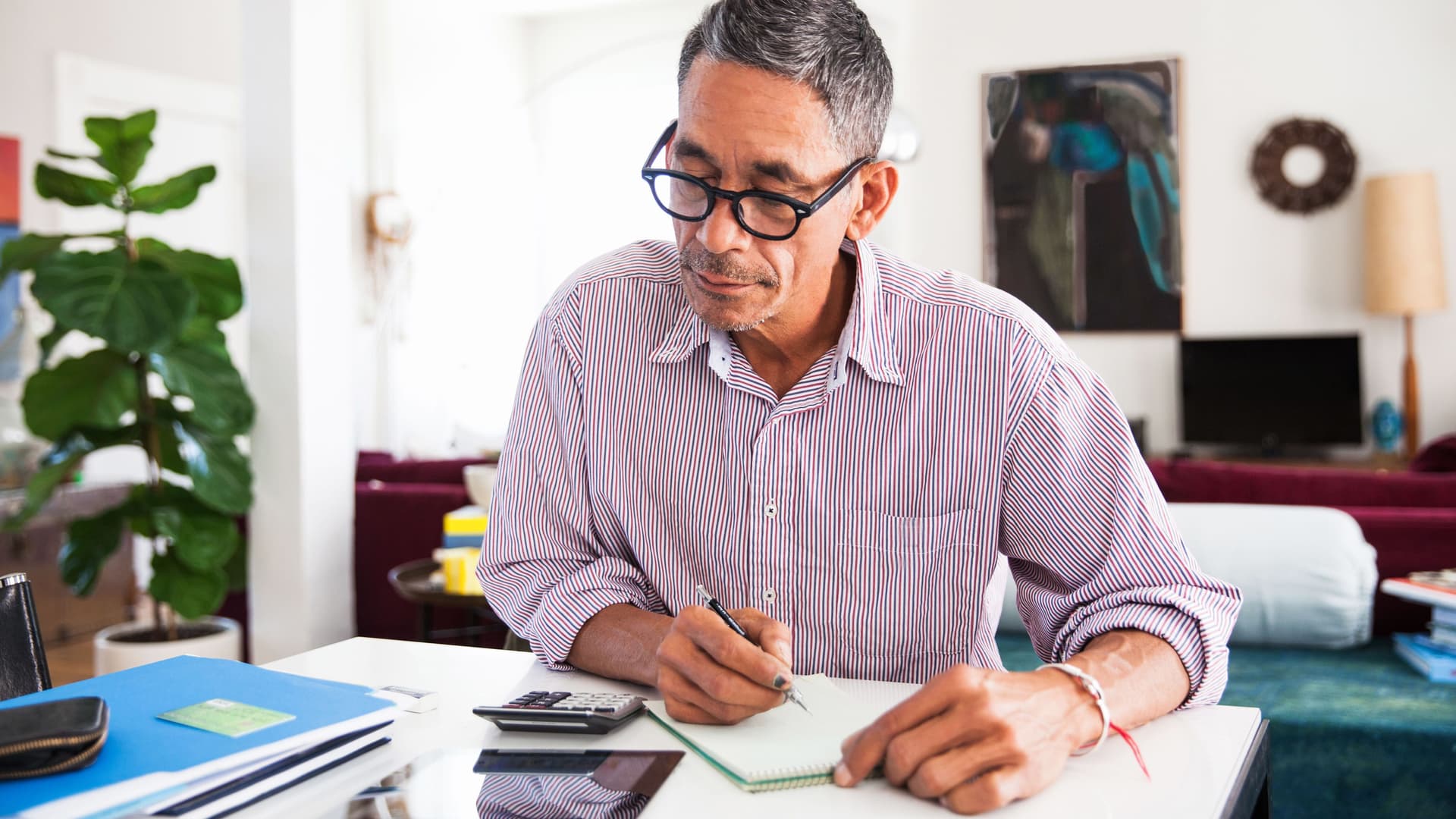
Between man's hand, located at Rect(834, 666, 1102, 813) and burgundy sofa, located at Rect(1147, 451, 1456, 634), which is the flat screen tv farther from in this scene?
man's hand, located at Rect(834, 666, 1102, 813)

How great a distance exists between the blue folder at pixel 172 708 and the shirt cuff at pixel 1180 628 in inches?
25.1

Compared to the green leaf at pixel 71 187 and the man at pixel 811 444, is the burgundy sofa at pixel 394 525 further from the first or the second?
the man at pixel 811 444

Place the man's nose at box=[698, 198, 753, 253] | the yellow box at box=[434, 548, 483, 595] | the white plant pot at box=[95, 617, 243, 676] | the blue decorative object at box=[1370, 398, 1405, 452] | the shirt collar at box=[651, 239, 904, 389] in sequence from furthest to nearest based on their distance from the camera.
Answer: the blue decorative object at box=[1370, 398, 1405, 452] < the white plant pot at box=[95, 617, 243, 676] < the yellow box at box=[434, 548, 483, 595] < the shirt collar at box=[651, 239, 904, 389] < the man's nose at box=[698, 198, 753, 253]

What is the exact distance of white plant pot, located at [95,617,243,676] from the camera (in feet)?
9.75

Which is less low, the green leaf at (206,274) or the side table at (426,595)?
the green leaf at (206,274)

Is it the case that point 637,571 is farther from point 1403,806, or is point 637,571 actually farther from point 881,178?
point 1403,806

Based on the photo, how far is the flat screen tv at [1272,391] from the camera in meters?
5.61

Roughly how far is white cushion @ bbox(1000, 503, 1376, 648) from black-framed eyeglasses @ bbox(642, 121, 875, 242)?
1563 mm

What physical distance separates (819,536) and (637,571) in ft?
0.70

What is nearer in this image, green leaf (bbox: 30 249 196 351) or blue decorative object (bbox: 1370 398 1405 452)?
green leaf (bbox: 30 249 196 351)

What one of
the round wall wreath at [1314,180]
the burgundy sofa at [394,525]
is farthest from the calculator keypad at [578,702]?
the round wall wreath at [1314,180]

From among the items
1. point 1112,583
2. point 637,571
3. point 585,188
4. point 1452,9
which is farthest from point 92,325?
point 1452,9

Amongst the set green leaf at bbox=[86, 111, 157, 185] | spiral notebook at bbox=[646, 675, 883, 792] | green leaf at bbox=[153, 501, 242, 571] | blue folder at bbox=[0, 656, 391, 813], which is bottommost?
green leaf at bbox=[153, 501, 242, 571]

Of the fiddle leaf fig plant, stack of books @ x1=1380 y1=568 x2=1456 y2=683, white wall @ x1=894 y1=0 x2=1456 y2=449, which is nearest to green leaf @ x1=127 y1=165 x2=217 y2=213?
the fiddle leaf fig plant
